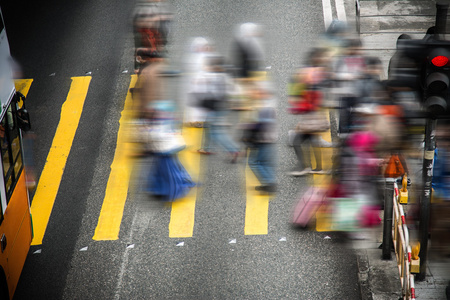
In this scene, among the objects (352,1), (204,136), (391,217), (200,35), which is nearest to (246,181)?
(204,136)

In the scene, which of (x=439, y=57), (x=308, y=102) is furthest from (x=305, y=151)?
(x=439, y=57)

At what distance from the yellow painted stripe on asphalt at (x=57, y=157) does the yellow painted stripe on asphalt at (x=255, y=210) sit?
3.36 meters

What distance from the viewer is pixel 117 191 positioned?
1205 cm

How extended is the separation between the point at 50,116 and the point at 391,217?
7.34 metres

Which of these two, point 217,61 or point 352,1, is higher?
point 217,61

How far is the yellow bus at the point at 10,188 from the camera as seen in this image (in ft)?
30.3

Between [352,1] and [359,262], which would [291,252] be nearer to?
[359,262]

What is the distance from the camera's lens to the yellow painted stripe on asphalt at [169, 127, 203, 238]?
36.7ft

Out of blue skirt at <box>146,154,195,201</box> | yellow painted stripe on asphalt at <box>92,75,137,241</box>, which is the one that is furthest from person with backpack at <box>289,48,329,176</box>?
yellow painted stripe on asphalt at <box>92,75,137,241</box>

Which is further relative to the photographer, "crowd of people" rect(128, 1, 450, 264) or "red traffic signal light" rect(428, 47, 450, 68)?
"crowd of people" rect(128, 1, 450, 264)

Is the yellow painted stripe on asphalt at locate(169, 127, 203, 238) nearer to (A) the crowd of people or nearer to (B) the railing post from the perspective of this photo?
(A) the crowd of people

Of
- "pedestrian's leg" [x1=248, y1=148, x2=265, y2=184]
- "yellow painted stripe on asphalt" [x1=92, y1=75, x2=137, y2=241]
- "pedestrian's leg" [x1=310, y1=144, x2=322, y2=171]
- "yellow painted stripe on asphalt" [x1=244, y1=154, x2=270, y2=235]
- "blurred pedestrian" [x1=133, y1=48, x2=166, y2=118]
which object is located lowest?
"yellow painted stripe on asphalt" [x1=244, y1=154, x2=270, y2=235]

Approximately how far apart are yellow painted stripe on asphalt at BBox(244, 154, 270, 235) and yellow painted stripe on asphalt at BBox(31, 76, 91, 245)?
336cm

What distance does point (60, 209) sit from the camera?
38.6 ft
